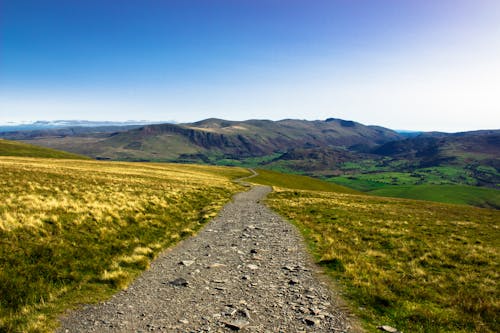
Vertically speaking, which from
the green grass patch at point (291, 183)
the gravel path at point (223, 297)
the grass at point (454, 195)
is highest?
the gravel path at point (223, 297)

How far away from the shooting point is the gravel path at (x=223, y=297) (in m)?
8.15

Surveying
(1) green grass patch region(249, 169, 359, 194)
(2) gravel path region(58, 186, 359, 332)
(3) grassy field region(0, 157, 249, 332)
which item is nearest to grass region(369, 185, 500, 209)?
(1) green grass patch region(249, 169, 359, 194)

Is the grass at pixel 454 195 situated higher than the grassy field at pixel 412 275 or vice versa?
the grassy field at pixel 412 275

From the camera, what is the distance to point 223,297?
9.97 m

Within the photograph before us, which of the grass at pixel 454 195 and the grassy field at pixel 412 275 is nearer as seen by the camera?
the grassy field at pixel 412 275

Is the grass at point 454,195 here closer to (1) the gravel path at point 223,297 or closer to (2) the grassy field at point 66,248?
(1) the gravel path at point 223,297

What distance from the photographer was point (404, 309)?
9.31m

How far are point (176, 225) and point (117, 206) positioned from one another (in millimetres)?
5079

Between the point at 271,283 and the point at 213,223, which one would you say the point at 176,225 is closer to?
the point at 213,223

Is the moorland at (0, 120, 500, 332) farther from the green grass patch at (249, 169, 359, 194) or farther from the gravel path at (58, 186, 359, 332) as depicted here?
the green grass patch at (249, 169, 359, 194)

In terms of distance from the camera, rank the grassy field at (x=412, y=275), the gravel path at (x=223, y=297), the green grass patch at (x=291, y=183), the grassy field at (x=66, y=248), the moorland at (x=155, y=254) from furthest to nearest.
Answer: the green grass patch at (x=291, y=183) < the grassy field at (x=66, y=248) < the moorland at (x=155, y=254) < the grassy field at (x=412, y=275) < the gravel path at (x=223, y=297)

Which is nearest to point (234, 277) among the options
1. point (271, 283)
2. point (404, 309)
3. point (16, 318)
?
point (271, 283)

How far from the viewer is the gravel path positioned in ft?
26.7

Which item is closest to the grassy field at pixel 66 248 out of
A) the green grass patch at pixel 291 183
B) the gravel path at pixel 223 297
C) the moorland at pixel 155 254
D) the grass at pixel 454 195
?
the moorland at pixel 155 254
